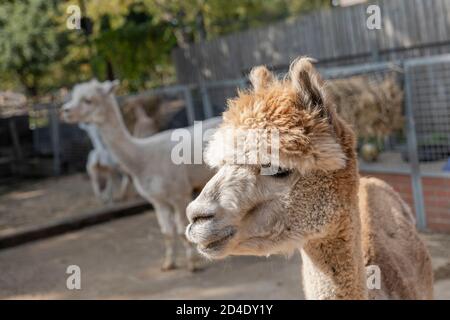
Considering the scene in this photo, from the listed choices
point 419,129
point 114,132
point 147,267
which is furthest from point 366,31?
point 147,267

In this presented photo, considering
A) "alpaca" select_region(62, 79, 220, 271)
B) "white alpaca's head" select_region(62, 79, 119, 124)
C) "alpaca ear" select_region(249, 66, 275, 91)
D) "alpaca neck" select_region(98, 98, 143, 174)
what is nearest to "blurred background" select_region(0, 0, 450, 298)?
"alpaca" select_region(62, 79, 220, 271)

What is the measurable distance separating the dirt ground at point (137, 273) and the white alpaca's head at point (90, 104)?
1.73 m

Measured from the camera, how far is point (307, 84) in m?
2.03

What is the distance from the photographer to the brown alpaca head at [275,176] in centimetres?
194

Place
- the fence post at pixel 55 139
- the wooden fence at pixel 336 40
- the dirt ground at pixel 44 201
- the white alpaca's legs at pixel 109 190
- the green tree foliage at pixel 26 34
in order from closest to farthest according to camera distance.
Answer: the green tree foliage at pixel 26 34 < the wooden fence at pixel 336 40 < the dirt ground at pixel 44 201 < the white alpaca's legs at pixel 109 190 < the fence post at pixel 55 139

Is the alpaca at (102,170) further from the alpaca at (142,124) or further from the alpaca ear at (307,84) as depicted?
the alpaca ear at (307,84)

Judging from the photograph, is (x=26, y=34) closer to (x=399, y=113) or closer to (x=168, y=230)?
(x=168, y=230)

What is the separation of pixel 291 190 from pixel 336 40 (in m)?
8.11

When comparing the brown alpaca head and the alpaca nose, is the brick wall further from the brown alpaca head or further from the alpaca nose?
the alpaca nose

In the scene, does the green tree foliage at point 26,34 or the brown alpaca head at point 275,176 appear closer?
the brown alpaca head at point 275,176

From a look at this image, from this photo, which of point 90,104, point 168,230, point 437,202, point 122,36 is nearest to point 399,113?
point 437,202

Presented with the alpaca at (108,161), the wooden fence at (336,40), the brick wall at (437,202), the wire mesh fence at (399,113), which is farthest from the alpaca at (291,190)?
the alpaca at (108,161)

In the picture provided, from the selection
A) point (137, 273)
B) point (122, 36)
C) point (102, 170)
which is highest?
point (122, 36)

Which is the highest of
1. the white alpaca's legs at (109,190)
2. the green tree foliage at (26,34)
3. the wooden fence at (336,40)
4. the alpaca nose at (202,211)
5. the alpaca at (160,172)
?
the green tree foliage at (26,34)
